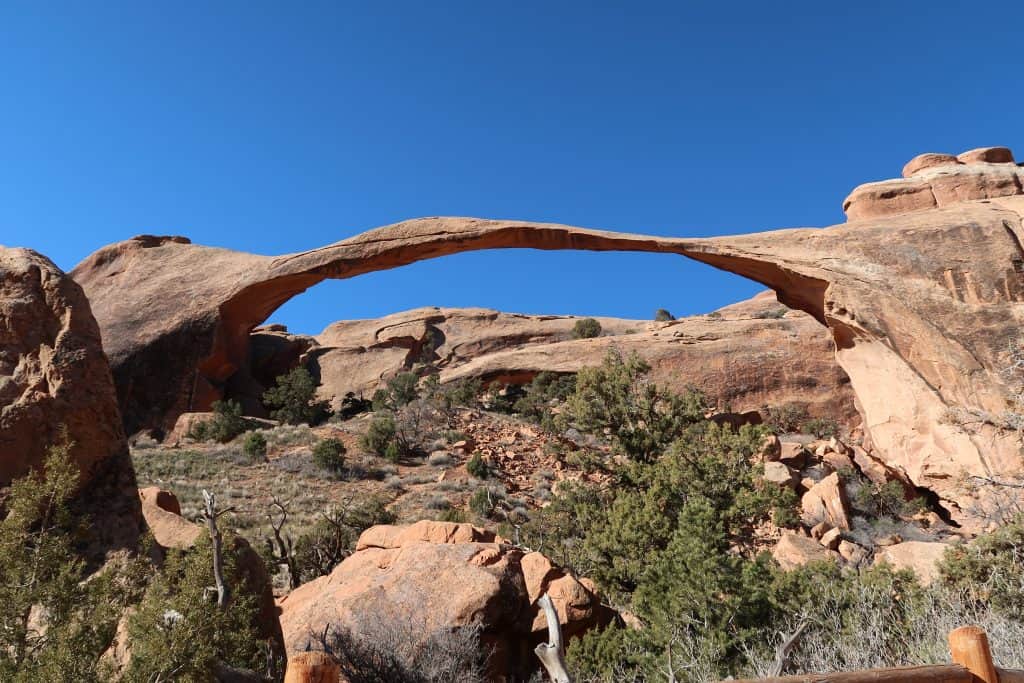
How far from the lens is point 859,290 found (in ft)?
34.3

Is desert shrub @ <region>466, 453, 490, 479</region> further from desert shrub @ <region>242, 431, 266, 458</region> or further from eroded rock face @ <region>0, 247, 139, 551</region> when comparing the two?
eroded rock face @ <region>0, 247, 139, 551</region>

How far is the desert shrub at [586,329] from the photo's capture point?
3422 centimetres

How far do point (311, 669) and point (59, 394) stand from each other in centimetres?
496

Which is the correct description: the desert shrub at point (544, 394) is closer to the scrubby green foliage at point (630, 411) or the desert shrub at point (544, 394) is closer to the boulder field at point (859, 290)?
the scrubby green foliage at point (630, 411)

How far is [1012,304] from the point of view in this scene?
370 inches

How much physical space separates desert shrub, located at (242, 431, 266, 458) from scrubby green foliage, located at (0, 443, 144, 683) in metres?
15.7

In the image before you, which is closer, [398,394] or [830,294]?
[830,294]

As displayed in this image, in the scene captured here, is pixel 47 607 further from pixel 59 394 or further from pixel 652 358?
pixel 652 358

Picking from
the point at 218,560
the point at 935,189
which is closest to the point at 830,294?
the point at 935,189

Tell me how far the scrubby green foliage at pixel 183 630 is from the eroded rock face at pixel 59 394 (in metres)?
1.44

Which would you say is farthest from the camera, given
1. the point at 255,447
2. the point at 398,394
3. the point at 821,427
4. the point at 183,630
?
the point at 398,394

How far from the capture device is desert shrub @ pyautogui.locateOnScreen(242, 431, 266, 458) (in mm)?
19234

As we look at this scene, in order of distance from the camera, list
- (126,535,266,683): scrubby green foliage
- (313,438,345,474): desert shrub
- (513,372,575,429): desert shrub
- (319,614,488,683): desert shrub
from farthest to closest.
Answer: (513,372,575,429): desert shrub, (313,438,345,474): desert shrub, (319,614,488,683): desert shrub, (126,535,266,683): scrubby green foliage

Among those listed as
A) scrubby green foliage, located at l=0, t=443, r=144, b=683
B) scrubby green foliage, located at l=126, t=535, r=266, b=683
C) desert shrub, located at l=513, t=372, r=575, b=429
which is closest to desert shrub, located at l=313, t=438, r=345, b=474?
desert shrub, located at l=513, t=372, r=575, b=429
